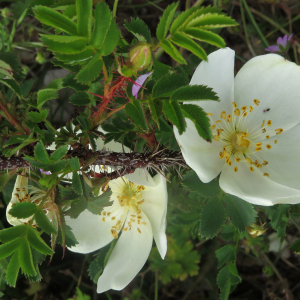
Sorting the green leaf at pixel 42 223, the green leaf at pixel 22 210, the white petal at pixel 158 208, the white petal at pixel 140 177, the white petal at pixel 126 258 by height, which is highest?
the green leaf at pixel 22 210

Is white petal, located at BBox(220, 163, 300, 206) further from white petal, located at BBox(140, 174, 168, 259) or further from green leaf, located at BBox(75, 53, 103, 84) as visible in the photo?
green leaf, located at BBox(75, 53, 103, 84)

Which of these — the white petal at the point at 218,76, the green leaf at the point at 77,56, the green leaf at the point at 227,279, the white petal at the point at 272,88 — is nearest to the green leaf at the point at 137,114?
the green leaf at the point at 77,56

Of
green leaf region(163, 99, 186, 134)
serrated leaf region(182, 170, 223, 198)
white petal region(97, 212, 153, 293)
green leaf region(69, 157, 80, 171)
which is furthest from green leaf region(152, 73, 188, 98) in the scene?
white petal region(97, 212, 153, 293)

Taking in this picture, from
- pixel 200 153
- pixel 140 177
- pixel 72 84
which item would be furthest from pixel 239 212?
pixel 72 84

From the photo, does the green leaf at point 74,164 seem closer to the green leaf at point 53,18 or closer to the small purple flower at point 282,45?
the green leaf at point 53,18

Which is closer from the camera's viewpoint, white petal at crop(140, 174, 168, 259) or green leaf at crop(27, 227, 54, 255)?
green leaf at crop(27, 227, 54, 255)

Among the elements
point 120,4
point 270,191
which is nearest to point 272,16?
point 120,4

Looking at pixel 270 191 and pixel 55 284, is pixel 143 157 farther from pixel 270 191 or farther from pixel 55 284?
pixel 55 284
